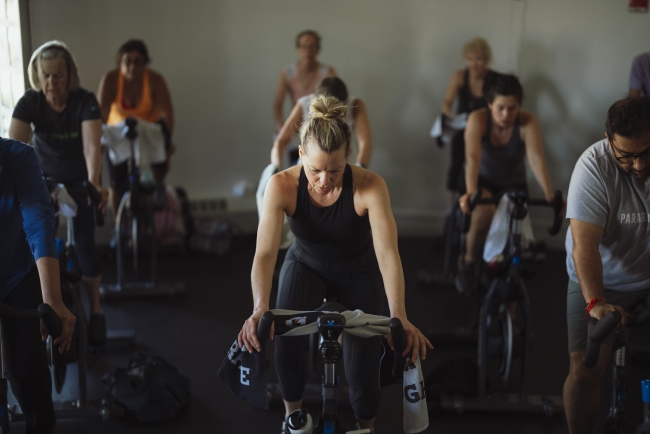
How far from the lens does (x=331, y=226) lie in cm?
279

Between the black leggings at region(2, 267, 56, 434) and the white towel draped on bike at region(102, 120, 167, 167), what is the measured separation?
8.29 ft

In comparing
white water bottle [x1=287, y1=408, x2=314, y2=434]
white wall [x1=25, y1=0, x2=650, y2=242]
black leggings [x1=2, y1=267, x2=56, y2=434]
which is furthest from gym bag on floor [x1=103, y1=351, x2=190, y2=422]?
white wall [x1=25, y1=0, x2=650, y2=242]

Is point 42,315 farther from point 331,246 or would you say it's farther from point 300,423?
point 331,246

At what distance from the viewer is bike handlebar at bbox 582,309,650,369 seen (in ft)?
→ 7.56

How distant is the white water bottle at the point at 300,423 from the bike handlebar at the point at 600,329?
2.74ft

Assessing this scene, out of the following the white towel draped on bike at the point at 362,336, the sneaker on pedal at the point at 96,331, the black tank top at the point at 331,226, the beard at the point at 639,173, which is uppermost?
the beard at the point at 639,173

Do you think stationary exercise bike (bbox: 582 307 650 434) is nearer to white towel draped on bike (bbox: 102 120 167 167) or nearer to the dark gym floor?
the dark gym floor

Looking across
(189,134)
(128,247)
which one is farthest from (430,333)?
(189,134)

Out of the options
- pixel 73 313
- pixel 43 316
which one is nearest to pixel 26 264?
pixel 43 316

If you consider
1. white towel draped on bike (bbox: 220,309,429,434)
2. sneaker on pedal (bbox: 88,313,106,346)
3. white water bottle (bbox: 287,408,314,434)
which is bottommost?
sneaker on pedal (bbox: 88,313,106,346)

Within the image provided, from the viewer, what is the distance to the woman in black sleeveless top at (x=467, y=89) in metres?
5.81

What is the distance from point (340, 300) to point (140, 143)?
8.84 ft

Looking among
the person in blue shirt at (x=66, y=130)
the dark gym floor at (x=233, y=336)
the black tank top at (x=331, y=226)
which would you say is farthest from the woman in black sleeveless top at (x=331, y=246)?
the person in blue shirt at (x=66, y=130)

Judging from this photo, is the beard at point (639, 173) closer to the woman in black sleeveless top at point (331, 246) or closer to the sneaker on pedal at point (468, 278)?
the woman in black sleeveless top at point (331, 246)
